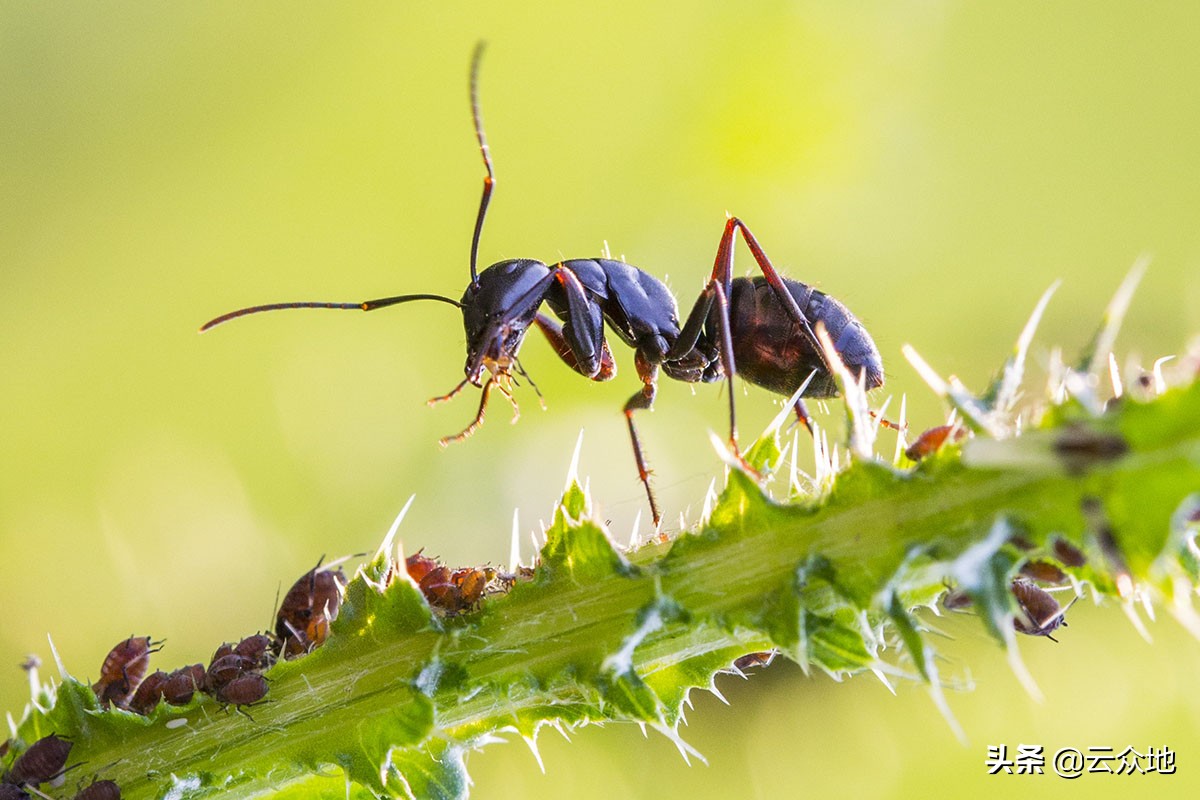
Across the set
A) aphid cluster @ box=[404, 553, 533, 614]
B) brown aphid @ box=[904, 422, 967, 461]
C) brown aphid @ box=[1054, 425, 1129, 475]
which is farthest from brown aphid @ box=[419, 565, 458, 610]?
brown aphid @ box=[1054, 425, 1129, 475]

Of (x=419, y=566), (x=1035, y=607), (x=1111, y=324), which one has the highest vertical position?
(x=1111, y=324)

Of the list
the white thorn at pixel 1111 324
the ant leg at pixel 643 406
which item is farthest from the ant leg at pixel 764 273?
the white thorn at pixel 1111 324

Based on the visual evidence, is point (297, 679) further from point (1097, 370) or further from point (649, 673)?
point (1097, 370)

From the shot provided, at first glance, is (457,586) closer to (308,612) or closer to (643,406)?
(308,612)

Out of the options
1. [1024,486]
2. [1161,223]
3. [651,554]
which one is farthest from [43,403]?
[1161,223]

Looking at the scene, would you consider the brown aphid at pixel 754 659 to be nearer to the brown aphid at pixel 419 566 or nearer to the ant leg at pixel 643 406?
the ant leg at pixel 643 406

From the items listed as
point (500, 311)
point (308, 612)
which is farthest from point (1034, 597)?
point (500, 311)
